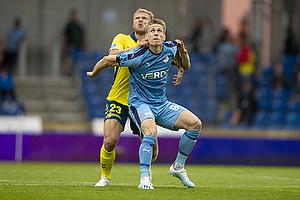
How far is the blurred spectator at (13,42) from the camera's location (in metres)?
19.1

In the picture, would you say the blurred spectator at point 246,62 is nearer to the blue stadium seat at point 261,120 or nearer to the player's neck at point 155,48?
the blue stadium seat at point 261,120

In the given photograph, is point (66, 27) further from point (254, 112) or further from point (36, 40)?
point (254, 112)

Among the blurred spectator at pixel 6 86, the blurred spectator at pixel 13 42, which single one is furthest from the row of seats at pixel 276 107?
the blurred spectator at pixel 13 42

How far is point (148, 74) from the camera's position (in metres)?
7.42

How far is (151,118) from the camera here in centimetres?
717

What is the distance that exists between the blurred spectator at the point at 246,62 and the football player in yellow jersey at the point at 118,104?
10.7m

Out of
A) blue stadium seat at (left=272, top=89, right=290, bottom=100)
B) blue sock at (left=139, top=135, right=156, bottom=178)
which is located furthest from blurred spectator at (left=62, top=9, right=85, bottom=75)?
blue sock at (left=139, top=135, right=156, bottom=178)

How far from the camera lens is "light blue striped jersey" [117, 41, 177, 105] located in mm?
7348

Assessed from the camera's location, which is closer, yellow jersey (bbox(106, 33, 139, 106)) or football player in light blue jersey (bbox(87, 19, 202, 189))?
football player in light blue jersey (bbox(87, 19, 202, 189))

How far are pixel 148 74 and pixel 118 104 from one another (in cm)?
73

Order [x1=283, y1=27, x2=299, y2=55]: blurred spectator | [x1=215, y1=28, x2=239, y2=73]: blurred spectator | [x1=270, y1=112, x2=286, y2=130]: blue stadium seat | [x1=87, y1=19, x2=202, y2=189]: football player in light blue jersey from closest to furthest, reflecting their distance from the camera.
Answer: [x1=87, y1=19, x2=202, y2=189]: football player in light blue jersey < [x1=270, y1=112, x2=286, y2=130]: blue stadium seat < [x1=215, y1=28, x2=239, y2=73]: blurred spectator < [x1=283, y1=27, x2=299, y2=55]: blurred spectator

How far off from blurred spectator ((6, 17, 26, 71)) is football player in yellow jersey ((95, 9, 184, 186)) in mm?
11730

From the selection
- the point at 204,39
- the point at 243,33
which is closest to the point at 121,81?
the point at 243,33

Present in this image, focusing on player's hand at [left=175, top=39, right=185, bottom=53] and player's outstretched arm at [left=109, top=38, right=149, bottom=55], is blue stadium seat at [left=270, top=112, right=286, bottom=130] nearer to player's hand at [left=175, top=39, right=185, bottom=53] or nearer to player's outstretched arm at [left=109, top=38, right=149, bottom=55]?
player's hand at [left=175, top=39, right=185, bottom=53]
